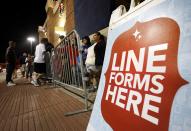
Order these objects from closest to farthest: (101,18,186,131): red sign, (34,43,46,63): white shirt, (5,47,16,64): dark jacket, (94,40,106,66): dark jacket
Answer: (101,18,186,131): red sign
(94,40,106,66): dark jacket
(34,43,46,63): white shirt
(5,47,16,64): dark jacket

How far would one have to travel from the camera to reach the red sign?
1.04 m

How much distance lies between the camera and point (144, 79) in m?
1.21

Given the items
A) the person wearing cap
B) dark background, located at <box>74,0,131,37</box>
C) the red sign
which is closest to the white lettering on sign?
the red sign

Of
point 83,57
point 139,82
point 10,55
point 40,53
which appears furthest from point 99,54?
point 10,55

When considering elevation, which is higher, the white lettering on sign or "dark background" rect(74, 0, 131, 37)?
"dark background" rect(74, 0, 131, 37)

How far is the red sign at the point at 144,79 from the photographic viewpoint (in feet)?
3.40

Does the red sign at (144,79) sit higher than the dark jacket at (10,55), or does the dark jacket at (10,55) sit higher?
the dark jacket at (10,55)

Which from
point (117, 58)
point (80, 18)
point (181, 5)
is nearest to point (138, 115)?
point (117, 58)

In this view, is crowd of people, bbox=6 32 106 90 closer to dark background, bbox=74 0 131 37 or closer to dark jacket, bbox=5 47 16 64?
dark jacket, bbox=5 47 16 64

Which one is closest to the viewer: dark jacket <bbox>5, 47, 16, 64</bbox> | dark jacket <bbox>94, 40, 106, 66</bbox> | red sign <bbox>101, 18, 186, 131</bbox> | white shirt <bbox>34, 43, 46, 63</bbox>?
red sign <bbox>101, 18, 186, 131</bbox>

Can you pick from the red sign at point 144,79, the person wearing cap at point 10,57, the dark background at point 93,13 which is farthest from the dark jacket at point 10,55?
the red sign at point 144,79

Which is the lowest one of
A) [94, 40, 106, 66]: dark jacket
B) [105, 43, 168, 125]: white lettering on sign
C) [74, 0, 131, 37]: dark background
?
[105, 43, 168, 125]: white lettering on sign

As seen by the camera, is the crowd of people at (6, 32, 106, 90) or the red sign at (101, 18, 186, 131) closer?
the red sign at (101, 18, 186, 131)

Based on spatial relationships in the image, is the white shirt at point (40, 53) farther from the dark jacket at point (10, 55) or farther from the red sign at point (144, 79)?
the red sign at point (144, 79)
